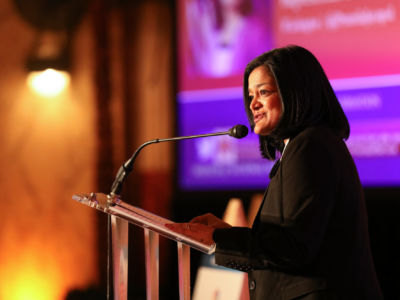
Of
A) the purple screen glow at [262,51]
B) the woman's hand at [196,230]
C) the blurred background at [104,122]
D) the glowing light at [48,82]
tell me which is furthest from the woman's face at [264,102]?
the glowing light at [48,82]

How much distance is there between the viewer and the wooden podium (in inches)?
62.2

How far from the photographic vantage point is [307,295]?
1.46 m

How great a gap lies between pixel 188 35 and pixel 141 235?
1471 millimetres

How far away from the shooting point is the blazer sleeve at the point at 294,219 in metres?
1.43

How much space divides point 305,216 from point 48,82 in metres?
3.28

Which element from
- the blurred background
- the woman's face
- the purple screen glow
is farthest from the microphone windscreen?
the blurred background

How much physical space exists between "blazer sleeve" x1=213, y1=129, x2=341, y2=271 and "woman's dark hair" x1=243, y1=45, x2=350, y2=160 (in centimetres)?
8

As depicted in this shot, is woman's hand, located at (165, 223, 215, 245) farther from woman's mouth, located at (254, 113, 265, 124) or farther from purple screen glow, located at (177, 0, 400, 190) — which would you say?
purple screen glow, located at (177, 0, 400, 190)

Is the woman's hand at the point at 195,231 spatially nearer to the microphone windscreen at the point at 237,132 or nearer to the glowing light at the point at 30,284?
the microphone windscreen at the point at 237,132

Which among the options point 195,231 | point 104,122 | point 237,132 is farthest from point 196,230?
point 104,122

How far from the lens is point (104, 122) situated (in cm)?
432

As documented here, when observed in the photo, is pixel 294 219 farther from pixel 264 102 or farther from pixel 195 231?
pixel 264 102

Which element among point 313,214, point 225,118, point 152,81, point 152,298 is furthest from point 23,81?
point 313,214

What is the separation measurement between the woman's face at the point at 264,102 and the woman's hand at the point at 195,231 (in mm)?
334
